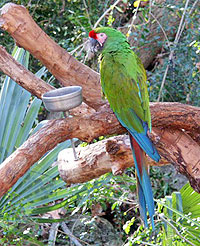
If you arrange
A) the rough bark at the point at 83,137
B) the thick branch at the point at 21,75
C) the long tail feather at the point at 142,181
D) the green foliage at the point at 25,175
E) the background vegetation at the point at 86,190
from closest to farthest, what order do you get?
the rough bark at the point at 83,137, the long tail feather at the point at 142,181, the thick branch at the point at 21,75, the background vegetation at the point at 86,190, the green foliage at the point at 25,175

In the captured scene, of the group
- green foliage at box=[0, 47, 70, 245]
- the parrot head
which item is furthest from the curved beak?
green foliage at box=[0, 47, 70, 245]

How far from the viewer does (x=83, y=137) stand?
1.52 metres

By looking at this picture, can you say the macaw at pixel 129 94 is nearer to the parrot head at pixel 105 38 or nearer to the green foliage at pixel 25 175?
the parrot head at pixel 105 38

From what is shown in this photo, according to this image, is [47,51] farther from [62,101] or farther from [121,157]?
[121,157]

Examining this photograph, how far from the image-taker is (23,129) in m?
2.07

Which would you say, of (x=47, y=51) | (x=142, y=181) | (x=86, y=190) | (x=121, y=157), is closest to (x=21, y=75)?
(x=47, y=51)

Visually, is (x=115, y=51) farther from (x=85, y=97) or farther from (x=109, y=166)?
(x=109, y=166)

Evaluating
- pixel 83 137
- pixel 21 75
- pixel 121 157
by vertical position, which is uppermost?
pixel 21 75

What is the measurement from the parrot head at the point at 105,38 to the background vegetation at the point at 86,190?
42 cm

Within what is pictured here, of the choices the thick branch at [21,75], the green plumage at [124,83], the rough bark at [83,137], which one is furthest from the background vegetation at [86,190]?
the thick branch at [21,75]

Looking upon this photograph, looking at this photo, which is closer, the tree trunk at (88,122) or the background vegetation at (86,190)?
the tree trunk at (88,122)

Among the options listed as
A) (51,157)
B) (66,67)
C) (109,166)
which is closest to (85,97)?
(66,67)

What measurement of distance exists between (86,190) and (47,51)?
2.66 feet

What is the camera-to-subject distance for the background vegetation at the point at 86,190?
177cm
